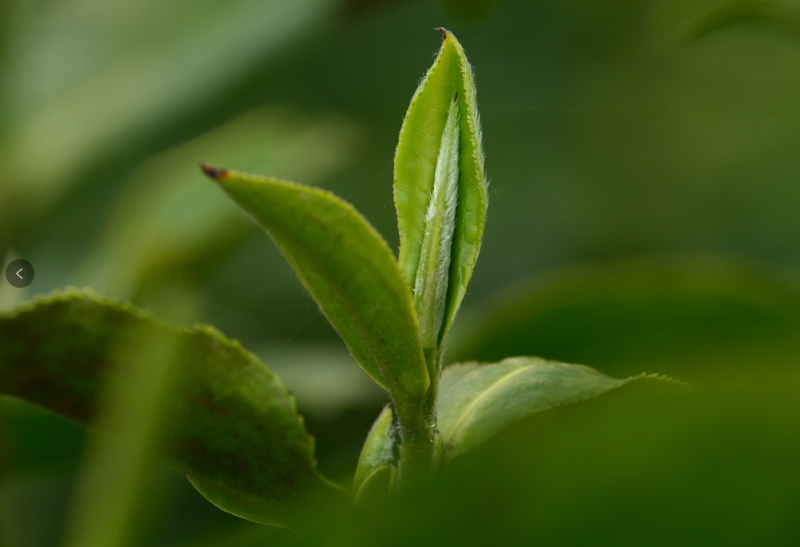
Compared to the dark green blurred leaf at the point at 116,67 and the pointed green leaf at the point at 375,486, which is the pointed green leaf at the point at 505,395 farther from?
the dark green blurred leaf at the point at 116,67

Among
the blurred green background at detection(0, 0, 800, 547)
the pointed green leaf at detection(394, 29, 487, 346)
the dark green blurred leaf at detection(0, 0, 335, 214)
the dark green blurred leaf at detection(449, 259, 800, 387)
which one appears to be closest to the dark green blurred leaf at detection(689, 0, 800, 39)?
the blurred green background at detection(0, 0, 800, 547)

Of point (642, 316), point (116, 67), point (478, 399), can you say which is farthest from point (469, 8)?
point (116, 67)

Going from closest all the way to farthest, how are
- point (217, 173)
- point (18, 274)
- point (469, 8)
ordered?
1. point (217, 173)
2. point (469, 8)
3. point (18, 274)

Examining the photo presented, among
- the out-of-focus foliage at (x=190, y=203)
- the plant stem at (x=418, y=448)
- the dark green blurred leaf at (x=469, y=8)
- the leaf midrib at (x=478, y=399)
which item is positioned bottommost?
the plant stem at (x=418, y=448)

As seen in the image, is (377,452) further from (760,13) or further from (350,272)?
(760,13)

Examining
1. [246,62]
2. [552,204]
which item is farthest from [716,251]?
[246,62]

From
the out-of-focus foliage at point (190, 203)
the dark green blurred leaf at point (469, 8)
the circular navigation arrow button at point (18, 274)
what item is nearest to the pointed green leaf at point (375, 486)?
the out-of-focus foliage at point (190, 203)

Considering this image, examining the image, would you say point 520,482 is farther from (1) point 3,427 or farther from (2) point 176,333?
(1) point 3,427
